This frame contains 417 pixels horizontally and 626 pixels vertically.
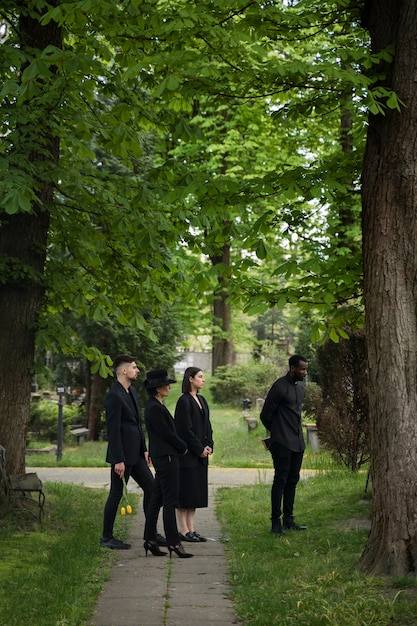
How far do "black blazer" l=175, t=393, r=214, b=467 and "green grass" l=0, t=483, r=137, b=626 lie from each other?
140 centimetres

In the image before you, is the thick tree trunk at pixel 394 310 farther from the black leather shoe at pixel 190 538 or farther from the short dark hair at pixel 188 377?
the black leather shoe at pixel 190 538

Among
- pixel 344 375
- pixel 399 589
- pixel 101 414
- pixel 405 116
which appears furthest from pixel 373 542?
pixel 101 414

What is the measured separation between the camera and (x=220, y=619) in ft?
22.4

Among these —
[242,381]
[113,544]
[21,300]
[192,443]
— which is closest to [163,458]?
[192,443]

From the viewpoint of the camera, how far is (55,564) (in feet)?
28.1

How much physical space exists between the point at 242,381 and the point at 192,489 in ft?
A: 77.4

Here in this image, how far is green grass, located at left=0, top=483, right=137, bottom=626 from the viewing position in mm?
6816

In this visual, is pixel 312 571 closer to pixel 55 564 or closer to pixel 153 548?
pixel 153 548

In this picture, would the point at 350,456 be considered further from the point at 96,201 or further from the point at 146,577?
the point at 146,577

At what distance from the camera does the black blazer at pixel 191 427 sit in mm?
9891

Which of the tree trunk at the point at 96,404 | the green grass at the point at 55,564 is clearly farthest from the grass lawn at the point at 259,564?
the tree trunk at the point at 96,404

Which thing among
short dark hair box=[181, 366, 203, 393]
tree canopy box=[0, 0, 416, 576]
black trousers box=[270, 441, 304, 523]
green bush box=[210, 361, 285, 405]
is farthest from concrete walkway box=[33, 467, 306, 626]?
green bush box=[210, 361, 285, 405]

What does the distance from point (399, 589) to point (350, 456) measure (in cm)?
820

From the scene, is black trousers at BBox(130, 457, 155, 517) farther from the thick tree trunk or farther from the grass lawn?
the thick tree trunk
